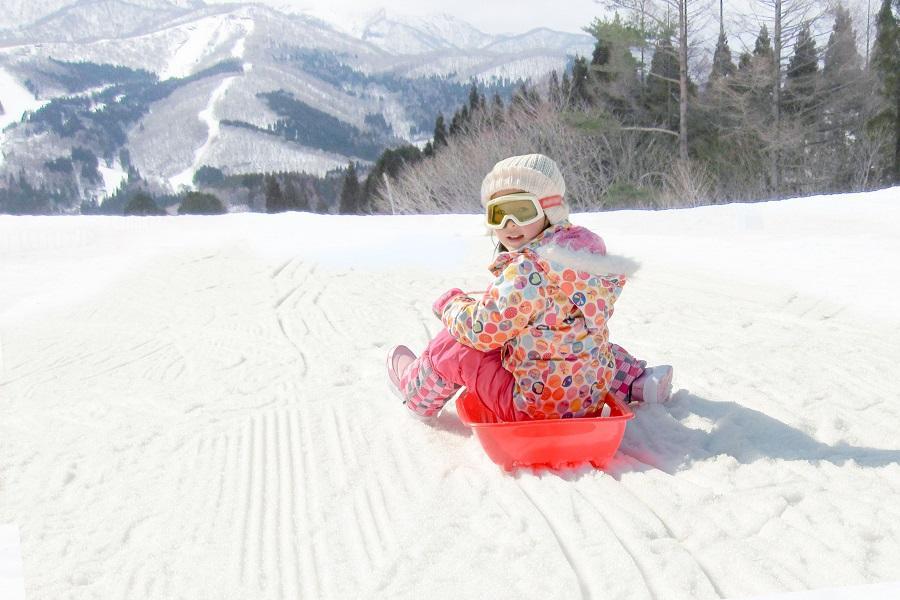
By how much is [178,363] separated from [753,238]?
5871 mm

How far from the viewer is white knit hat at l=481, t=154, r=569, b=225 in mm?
2652

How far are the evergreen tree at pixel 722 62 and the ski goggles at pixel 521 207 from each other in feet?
70.5

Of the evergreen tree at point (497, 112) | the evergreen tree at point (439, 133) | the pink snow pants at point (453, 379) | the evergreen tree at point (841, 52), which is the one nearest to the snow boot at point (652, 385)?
the pink snow pants at point (453, 379)

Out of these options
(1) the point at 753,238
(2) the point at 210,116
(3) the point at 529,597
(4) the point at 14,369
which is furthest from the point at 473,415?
(2) the point at 210,116

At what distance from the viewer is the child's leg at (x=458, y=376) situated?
2.85 m

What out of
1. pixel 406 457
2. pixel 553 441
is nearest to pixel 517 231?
pixel 553 441

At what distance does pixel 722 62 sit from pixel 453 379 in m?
23.9

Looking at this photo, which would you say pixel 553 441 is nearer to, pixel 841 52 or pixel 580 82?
pixel 841 52

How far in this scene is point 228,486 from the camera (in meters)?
2.74

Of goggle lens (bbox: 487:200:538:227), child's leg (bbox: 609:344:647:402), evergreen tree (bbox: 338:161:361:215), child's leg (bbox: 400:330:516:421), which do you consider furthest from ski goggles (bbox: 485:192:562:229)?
evergreen tree (bbox: 338:161:361:215)

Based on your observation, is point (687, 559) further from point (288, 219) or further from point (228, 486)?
point (288, 219)

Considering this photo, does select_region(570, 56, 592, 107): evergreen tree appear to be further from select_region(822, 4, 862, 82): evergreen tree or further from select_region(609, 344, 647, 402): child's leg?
select_region(609, 344, 647, 402): child's leg

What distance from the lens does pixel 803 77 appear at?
21562mm

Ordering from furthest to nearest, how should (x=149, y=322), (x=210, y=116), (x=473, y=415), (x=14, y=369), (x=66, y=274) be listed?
→ (x=210, y=116) < (x=66, y=274) < (x=149, y=322) < (x=14, y=369) < (x=473, y=415)
